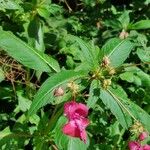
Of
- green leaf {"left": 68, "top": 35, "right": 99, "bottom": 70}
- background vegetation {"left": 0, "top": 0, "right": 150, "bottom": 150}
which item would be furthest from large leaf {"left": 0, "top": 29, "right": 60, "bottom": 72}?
green leaf {"left": 68, "top": 35, "right": 99, "bottom": 70}

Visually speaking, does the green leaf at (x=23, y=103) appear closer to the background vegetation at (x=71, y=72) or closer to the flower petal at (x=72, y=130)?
the background vegetation at (x=71, y=72)

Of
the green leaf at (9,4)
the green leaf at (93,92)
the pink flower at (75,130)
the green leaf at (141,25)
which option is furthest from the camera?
the green leaf at (141,25)

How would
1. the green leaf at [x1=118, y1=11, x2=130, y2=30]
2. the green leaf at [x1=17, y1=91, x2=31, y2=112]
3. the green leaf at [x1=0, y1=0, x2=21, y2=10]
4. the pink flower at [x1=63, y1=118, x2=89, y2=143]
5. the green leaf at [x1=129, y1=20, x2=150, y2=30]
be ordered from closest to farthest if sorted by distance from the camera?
the pink flower at [x1=63, y1=118, x2=89, y2=143] < the green leaf at [x1=0, y1=0, x2=21, y2=10] < the green leaf at [x1=17, y1=91, x2=31, y2=112] < the green leaf at [x1=129, y1=20, x2=150, y2=30] < the green leaf at [x1=118, y1=11, x2=130, y2=30]

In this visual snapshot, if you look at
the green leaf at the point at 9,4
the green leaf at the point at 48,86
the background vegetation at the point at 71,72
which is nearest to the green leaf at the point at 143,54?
the background vegetation at the point at 71,72

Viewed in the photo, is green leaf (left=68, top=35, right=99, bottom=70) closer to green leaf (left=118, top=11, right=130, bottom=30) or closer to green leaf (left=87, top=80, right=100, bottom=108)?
green leaf (left=87, top=80, right=100, bottom=108)

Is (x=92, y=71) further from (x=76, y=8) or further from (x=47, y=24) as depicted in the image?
(x=76, y=8)

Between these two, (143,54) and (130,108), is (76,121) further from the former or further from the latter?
(143,54)
